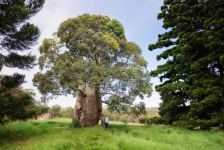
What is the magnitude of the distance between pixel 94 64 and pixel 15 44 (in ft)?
24.8

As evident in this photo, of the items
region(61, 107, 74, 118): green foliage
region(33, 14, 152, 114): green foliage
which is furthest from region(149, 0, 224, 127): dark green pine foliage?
region(61, 107, 74, 118): green foliage

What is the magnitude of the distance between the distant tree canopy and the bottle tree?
5780 millimetres

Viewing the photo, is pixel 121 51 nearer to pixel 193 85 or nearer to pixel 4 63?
pixel 193 85

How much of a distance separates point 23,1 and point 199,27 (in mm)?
13103

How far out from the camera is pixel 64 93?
25.0 meters

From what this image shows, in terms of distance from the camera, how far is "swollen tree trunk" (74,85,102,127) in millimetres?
25422

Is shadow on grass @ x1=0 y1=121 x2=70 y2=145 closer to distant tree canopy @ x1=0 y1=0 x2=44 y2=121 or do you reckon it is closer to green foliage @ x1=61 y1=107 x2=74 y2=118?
distant tree canopy @ x1=0 y1=0 x2=44 y2=121

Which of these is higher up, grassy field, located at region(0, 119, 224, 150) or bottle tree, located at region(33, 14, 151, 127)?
bottle tree, located at region(33, 14, 151, 127)

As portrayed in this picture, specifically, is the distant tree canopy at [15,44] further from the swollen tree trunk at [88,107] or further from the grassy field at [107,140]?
the swollen tree trunk at [88,107]

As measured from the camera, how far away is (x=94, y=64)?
24.5 metres

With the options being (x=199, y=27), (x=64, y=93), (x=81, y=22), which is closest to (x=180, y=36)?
(x=199, y=27)

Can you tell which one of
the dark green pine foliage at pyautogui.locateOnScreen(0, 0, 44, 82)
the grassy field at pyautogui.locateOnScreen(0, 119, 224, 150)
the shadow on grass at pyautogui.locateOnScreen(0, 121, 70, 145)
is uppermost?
the dark green pine foliage at pyautogui.locateOnScreen(0, 0, 44, 82)

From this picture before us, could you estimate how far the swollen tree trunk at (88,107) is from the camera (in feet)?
83.4

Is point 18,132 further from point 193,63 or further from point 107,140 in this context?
point 193,63
